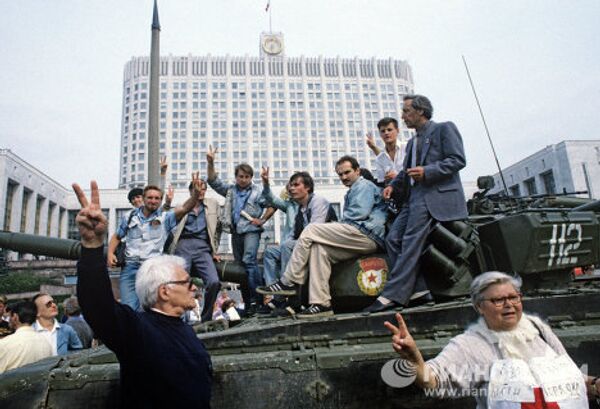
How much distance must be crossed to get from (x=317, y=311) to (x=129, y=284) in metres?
2.55

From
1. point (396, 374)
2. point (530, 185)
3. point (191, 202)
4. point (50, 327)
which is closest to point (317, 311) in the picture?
point (396, 374)

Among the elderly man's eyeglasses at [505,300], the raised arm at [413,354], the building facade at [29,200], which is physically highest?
the building facade at [29,200]

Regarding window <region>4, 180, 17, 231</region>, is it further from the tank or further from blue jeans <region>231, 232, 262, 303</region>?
the tank

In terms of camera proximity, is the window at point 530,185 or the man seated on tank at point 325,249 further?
the window at point 530,185

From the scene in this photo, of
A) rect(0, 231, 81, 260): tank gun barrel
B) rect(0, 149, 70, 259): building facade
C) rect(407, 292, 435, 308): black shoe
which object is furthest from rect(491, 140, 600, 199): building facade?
rect(0, 149, 70, 259): building facade

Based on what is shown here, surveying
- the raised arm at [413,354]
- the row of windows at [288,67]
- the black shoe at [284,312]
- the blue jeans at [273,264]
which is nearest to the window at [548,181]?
the blue jeans at [273,264]

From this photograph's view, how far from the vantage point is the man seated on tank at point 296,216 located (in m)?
4.79

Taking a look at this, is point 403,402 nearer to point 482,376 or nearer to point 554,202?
point 482,376

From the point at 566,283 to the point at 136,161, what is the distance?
95.0 metres

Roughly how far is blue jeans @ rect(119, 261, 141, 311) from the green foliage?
95.5 feet

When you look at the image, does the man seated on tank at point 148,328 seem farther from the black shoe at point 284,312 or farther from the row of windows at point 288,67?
the row of windows at point 288,67

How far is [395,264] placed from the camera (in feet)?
12.3

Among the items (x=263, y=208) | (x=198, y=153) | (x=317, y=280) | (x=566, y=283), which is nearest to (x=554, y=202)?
(x=566, y=283)

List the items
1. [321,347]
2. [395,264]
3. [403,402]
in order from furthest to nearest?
1. [395,264]
2. [321,347]
3. [403,402]
